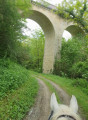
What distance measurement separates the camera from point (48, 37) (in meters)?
13.8

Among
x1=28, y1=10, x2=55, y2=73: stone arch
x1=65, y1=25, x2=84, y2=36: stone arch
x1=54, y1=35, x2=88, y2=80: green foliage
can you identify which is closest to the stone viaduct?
x1=28, y1=10, x2=55, y2=73: stone arch

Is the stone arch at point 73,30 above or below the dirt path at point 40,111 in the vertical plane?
above

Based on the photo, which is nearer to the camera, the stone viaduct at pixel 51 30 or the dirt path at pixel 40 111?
the dirt path at pixel 40 111

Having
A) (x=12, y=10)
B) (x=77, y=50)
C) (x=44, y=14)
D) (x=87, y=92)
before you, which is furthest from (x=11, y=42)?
(x=77, y=50)

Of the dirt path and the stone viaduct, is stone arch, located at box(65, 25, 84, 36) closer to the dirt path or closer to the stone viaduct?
the stone viaduct

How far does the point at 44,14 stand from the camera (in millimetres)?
11789

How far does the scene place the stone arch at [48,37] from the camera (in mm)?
12355

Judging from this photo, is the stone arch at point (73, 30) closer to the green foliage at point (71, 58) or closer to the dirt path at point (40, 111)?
the green foliage at point (71, 58)

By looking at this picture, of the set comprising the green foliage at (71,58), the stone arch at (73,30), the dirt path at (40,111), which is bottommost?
A: the dirt path at (40,111)

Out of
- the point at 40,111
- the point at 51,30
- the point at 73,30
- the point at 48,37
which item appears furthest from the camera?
the point at 73,30

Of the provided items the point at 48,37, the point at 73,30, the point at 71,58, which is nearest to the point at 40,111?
the point at 71,58

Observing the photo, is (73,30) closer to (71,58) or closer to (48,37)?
(48,37)

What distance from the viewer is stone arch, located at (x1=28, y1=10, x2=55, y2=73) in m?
12.4

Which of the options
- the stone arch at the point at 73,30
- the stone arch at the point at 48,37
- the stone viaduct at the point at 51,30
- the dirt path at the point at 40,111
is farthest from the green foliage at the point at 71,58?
the dirt path at the point at 40,111
